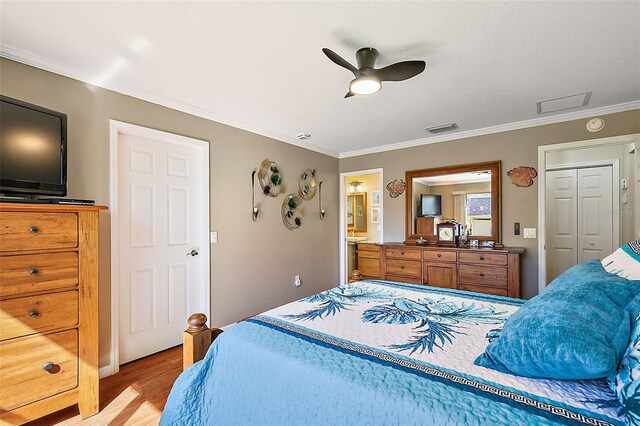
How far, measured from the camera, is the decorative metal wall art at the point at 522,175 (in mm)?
3514

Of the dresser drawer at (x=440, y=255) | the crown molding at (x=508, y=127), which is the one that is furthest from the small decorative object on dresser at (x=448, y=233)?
the crown molding at (x=508, y=127)

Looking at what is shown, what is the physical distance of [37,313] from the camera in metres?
1.69

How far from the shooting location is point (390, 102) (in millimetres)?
2930

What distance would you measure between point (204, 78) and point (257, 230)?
1.84 meters

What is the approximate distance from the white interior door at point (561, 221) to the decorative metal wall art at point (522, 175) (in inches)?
60.5

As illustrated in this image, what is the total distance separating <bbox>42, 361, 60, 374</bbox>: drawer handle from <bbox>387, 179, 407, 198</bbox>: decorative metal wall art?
4049 millimetres

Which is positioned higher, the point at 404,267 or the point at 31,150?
the point at 31,150

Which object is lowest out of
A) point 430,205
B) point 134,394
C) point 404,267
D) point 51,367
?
point 134,394

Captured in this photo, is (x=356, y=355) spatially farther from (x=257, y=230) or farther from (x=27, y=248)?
(x=257, y=230)

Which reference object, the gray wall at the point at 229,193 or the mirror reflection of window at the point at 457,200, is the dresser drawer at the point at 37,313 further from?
the mirror reflection of window at the point at 457,200

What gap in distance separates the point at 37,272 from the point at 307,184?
126 inches

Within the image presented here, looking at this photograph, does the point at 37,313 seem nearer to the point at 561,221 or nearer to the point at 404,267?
the point at 404,267

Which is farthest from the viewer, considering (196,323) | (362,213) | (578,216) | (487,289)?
(362,213)

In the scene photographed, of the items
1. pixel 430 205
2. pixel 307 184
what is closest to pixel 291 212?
pixel 307 184
